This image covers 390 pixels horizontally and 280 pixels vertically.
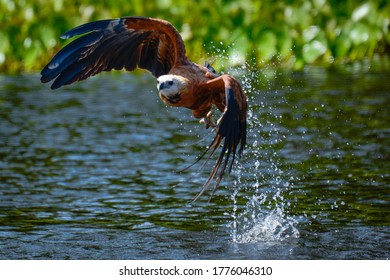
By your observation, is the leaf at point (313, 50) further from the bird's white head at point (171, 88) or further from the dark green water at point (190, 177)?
the bird's white head at point (171, 88)

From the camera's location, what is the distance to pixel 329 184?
838 centimetres

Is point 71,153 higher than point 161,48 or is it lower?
lower

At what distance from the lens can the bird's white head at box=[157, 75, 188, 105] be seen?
627cm

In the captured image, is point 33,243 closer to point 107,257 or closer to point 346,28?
point 107,257

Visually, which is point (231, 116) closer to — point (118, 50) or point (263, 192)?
point (118, 50)

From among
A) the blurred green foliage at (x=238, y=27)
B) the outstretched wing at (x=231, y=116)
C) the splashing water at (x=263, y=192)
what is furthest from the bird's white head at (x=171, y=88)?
the blurred green foliage at (x=238, y=27)

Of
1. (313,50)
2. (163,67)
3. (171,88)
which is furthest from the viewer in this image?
(313,50)

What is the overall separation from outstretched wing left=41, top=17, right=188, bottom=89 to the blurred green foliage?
21.3 feet

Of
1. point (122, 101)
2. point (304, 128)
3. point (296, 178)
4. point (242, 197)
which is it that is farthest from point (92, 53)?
point (122, 101)

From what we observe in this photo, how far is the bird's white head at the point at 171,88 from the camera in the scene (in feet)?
20.6

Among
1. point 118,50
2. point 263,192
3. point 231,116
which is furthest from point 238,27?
point 231,116

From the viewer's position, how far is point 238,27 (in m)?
14.2

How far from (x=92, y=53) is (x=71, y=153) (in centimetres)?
325

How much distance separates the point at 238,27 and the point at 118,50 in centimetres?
732
